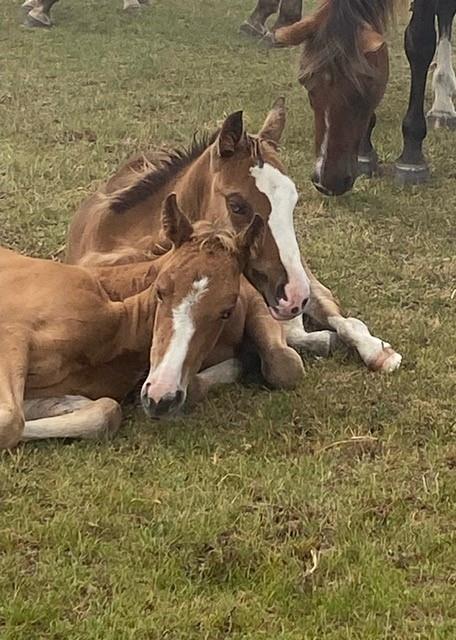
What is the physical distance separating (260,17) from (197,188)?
7206mm

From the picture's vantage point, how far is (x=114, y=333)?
4348mm

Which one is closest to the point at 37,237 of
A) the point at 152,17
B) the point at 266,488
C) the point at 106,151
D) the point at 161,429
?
the point at 106,151

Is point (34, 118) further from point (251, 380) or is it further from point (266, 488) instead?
point (266, 488)

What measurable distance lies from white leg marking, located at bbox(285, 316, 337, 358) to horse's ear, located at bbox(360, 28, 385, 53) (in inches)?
86.5

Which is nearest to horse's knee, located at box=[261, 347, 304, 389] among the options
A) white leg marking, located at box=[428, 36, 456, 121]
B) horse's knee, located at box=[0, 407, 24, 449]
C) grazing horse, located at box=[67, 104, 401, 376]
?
grazing horse, located at box=[67, 104, 401, 376]

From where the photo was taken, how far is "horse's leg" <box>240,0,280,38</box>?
1158 centimetres

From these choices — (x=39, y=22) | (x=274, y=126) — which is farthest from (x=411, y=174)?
(x=39, y=22)

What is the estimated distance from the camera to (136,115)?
28.1 ft

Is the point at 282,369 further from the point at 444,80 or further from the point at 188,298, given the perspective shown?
the point at 444,80

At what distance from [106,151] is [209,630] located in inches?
200

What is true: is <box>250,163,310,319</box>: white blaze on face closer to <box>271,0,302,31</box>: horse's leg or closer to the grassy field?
the grassy field

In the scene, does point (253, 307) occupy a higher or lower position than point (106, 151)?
higher

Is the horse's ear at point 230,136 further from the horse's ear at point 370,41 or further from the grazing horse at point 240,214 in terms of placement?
the horse's ear at point 370,41

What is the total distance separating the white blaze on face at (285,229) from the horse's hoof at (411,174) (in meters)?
2.84
